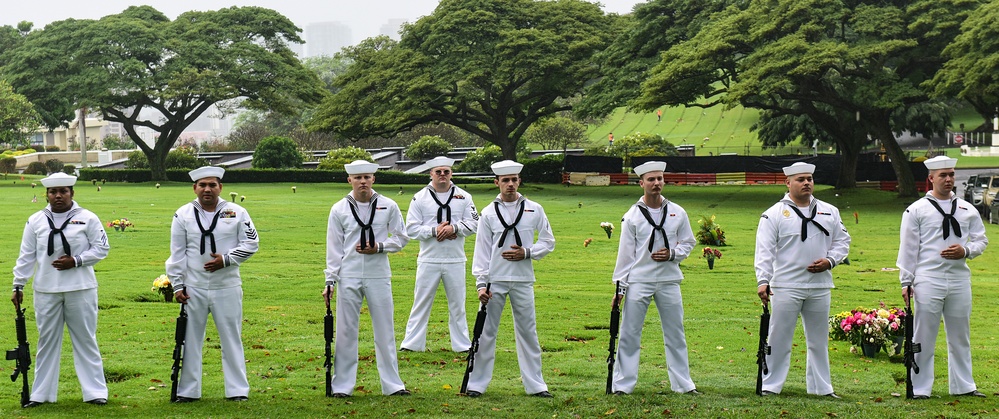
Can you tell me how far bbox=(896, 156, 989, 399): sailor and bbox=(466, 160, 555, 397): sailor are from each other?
11.8 ft

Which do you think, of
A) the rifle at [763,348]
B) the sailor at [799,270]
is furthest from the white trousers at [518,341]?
the sailor at [799,270]

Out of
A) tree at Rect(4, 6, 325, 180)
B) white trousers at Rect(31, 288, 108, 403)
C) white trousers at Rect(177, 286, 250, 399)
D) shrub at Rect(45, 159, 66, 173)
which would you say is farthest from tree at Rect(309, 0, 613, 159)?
white trousers at Rect(31, 288, 108, 403)

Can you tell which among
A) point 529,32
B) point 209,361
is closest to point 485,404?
point 209,361

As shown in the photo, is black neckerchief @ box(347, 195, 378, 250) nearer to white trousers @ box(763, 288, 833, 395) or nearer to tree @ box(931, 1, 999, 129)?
white trousers @ box(763, 288, 833, 395)

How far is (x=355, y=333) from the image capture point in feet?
37.5

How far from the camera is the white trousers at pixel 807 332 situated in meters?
11.1

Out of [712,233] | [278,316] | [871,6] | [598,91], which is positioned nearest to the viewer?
[278,316]

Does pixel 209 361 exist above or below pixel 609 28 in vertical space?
below

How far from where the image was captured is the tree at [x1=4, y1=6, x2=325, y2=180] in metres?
60.2

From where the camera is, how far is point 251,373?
12477 millimetres

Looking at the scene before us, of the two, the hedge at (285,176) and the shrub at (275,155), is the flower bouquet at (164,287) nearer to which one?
the hedge at (285,176)

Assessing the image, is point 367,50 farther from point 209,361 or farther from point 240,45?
point 209,361

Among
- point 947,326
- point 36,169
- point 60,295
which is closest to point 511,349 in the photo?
point 947,326

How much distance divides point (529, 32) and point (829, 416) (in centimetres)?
4453
